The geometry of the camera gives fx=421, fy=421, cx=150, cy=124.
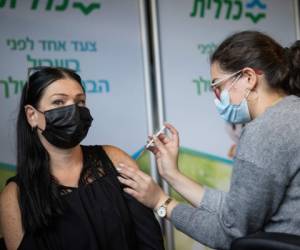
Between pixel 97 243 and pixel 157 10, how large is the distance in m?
1.76

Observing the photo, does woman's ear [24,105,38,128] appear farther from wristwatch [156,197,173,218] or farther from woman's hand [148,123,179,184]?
wristwatch [156,197,173,218]

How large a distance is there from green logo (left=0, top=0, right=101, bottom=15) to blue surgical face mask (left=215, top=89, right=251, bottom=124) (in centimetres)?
131

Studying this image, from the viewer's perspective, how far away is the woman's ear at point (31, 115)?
205cm

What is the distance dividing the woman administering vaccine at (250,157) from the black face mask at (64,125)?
38 centimetres

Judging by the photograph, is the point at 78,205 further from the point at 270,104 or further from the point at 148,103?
the point at 148,103

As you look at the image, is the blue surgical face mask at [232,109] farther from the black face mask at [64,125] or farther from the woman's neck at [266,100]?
the black face mask at [64,125]

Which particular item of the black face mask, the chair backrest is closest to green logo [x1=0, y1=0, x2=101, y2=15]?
the black face mask

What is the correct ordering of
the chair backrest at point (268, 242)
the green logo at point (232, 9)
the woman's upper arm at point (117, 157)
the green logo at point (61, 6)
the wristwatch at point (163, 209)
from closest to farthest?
the chair backrest at point (268, 242)
the wristwatch at point (163, 209)
the woman's upper arm at point (117, 157)
the green logo at point (61, 6)
the green logo at point (232, 9)

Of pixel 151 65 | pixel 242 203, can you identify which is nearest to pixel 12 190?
pixel 242 203

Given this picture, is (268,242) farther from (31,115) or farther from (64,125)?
(31,115)

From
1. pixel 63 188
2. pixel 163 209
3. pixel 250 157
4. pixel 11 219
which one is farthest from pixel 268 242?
pixel 11 219

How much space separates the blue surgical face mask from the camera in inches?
65.6

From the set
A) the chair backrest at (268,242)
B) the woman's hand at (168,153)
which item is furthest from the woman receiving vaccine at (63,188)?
the chair backrest at (268,242)

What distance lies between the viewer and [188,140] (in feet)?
9.98
